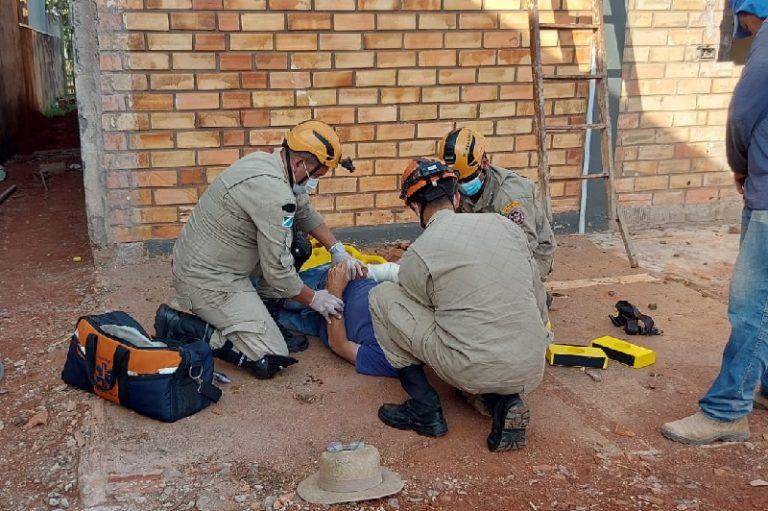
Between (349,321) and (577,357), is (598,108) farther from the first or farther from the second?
(349,321)

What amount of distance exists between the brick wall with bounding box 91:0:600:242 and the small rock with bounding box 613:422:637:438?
3195 millimetres

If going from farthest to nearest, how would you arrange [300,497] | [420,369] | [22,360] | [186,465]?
[22,360], [420,369], [186,465], [300,497]

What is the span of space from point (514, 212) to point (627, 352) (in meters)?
1.01

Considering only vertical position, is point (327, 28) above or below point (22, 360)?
above

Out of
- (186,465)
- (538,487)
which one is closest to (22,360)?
(186,465)

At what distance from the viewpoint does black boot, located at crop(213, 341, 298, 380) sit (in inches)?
152

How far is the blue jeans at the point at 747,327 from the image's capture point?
308 centimetres

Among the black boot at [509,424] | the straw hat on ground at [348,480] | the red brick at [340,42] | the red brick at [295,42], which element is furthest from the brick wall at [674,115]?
the straw hat on ground at [348,480]

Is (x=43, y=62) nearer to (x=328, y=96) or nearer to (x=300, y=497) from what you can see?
(x=328, y=96)

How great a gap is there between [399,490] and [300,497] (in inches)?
15.3

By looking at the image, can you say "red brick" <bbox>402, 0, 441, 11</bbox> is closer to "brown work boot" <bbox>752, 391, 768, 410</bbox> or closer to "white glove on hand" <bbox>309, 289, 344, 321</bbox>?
"white glove on hand" <bbox>309, 289, 344, 321</bbox>

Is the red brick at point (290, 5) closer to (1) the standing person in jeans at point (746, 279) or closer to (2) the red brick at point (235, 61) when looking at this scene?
(2) the red brick at point (235, 61)

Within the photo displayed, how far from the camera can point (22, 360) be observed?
407 centimetres

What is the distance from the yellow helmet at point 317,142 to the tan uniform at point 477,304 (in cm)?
88
